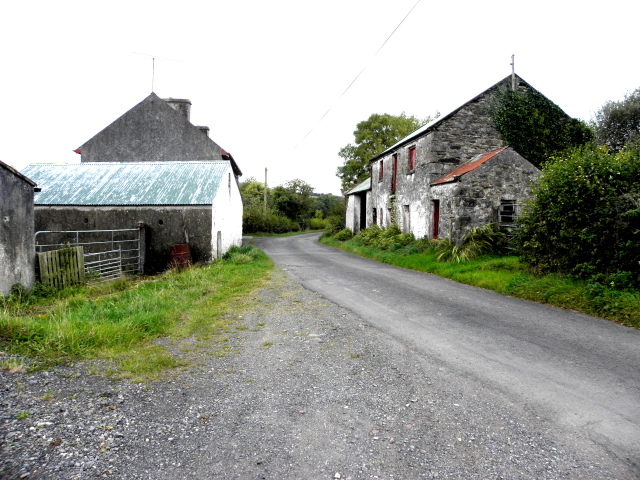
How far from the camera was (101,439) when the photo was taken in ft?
11.0

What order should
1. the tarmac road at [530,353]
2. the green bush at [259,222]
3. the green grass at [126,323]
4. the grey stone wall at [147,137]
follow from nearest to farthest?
the tarmac road at [530,353], the green grass at [126,323], the grey stone wall at [147,137], the green bush at [259,222]

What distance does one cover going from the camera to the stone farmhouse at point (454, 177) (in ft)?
51.2

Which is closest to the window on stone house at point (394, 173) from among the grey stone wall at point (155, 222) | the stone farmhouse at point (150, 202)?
the stone farmhouse at point (150, 202)

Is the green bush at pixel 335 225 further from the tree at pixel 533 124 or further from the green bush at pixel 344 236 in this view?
the tree at pixel 533 124

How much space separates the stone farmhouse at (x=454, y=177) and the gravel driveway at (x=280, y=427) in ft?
32.3

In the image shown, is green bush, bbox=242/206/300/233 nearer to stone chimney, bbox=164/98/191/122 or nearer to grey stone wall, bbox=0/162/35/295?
stone chimney, bbox=164/98/191/122

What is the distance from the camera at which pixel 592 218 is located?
8.81 m

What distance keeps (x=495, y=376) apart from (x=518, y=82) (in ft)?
60.2

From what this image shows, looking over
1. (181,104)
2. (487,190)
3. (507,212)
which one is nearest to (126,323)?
(487,190)

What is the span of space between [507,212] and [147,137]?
67.8 feet

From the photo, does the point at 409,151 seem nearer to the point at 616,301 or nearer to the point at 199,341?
the point at 616,301

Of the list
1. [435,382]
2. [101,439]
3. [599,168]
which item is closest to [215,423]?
[101,439]

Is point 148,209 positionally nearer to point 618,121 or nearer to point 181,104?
point 181,104

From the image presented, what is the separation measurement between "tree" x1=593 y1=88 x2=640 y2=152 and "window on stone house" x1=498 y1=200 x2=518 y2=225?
1613 cm
